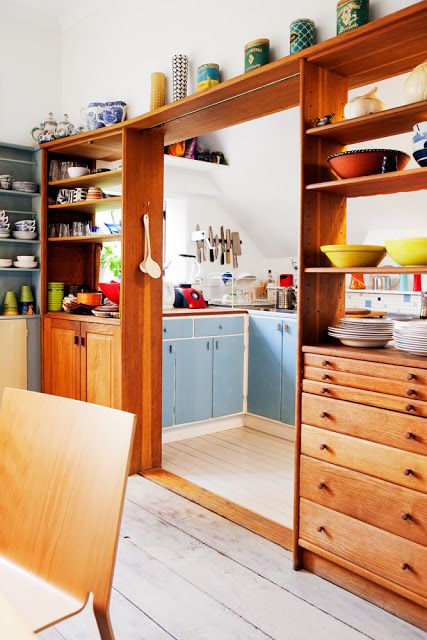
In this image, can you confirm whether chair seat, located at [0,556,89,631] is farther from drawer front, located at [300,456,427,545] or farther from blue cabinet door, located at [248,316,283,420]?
blue cabinet door, located at [248,316,283,420]

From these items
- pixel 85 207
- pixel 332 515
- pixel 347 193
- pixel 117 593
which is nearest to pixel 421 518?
pixel 332 515

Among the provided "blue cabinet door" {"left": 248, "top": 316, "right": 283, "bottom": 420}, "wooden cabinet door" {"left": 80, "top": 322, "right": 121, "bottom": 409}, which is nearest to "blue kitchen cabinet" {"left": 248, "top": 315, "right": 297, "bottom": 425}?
"blue cabinet door" {"left": 248, "top": 316, "right": 283, "bottom": 420}

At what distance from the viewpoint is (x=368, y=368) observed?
2127 mm

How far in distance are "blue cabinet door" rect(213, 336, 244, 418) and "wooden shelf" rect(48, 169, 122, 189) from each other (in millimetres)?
1361

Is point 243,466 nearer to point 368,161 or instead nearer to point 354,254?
point 354,254

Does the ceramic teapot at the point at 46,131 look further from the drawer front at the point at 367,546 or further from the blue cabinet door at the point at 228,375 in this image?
the drawer front at the point at 367,546

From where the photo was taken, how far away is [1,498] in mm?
1380

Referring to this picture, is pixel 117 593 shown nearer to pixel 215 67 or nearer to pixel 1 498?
pixel 1 498

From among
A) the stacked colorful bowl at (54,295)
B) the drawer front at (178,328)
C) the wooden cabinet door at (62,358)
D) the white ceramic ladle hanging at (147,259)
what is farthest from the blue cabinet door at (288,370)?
the stacked colorful bowl at (54,295)

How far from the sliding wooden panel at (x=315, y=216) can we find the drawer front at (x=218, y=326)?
5.99 feet

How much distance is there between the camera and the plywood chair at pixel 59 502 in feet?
3.87

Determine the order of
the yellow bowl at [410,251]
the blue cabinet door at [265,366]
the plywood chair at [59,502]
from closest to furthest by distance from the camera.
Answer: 1. the plywood chair at [59,502]
2. the yellow bowl at [410,251]
3. the blue cabinet door at [265,366]

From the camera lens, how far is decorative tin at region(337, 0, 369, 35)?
212 cm

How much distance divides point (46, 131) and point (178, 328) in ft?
5.33
